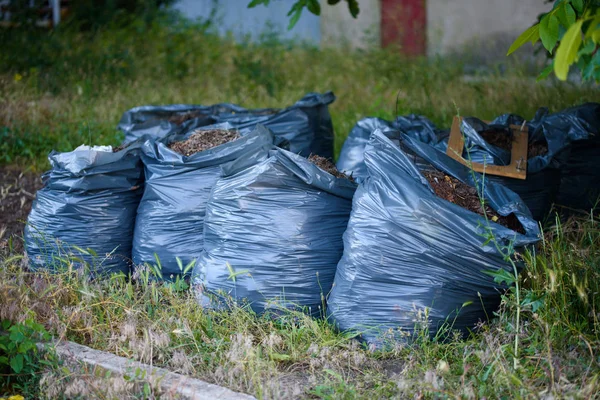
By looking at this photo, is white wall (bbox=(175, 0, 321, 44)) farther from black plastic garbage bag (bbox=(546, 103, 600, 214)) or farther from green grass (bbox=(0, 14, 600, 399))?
green grass (bbox=(0, 14, 600, 399))

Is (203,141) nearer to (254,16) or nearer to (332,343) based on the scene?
(332,343)

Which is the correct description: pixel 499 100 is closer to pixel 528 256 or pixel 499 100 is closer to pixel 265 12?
pixel 528 256

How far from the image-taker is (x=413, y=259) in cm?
246

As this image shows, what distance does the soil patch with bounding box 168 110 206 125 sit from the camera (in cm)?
430

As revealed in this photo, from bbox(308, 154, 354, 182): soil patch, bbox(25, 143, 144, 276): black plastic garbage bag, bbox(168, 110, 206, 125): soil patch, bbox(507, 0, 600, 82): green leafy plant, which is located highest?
bbox(507, 0, 600, 82): green leafy plant

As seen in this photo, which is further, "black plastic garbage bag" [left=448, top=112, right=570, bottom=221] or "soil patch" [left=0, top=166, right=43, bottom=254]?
"soil patch" [left=0, top=166, right=43, bottom=254]

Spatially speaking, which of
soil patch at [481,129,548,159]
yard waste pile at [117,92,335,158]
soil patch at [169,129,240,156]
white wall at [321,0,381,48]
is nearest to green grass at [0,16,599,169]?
yard waste pile at [117,92,335,158]

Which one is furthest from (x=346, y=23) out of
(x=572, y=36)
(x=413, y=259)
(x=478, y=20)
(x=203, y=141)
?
(x=572, y=36)

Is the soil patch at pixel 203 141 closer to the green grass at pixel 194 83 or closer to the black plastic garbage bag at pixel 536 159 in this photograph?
the black plastic garbage bag at pixel 536 159

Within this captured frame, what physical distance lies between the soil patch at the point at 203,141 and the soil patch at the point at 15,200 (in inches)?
37.8

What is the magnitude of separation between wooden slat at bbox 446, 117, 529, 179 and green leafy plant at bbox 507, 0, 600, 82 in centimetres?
98

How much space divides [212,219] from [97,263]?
0.69m

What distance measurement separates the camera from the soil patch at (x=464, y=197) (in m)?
2.60

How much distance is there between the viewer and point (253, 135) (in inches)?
124
